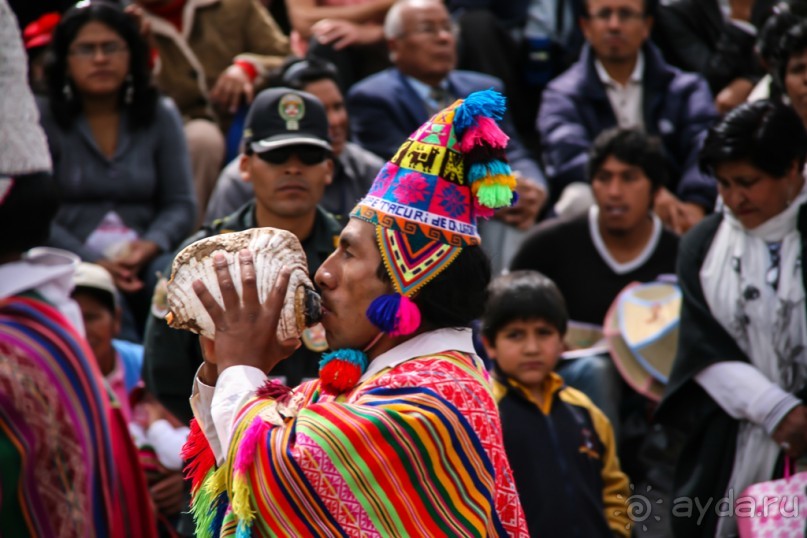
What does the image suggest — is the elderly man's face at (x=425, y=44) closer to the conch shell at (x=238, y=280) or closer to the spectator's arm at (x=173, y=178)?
the spectator's arm at (x=173, y=178)

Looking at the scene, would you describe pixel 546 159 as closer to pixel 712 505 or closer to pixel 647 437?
pixel 647 437

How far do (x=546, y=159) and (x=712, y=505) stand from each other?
10.0 feet

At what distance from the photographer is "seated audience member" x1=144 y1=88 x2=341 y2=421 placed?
4.84 m

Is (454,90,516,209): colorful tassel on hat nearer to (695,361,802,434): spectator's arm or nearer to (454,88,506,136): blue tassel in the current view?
(454,88,506,136): blue tassel

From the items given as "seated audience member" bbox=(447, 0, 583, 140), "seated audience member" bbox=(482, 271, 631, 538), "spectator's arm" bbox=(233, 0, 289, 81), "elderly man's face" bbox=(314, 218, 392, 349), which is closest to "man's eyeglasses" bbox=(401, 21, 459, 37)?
"seated audience member" bbox=(447, 0, 583, 140)

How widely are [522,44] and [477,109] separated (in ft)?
18.5

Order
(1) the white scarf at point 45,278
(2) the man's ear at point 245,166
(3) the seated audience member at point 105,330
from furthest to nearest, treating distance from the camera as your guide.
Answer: (3) the seated audience member at point 105,330 < (2) the man's ear at point 245,166 < (1) the white scarf at point 45,278

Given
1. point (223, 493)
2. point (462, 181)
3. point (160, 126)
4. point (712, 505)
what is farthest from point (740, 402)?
point (160, 126)

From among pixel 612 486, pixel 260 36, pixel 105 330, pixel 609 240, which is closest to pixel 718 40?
pixel 609 240

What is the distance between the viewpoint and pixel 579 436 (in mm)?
5270

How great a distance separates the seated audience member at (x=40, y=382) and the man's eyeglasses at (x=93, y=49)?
3.27 metres

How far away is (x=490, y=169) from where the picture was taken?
3.17m

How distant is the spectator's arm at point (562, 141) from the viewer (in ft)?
24.5

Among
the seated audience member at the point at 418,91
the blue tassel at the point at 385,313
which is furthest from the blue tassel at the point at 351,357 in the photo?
the seated audience member at the point at 418,91
